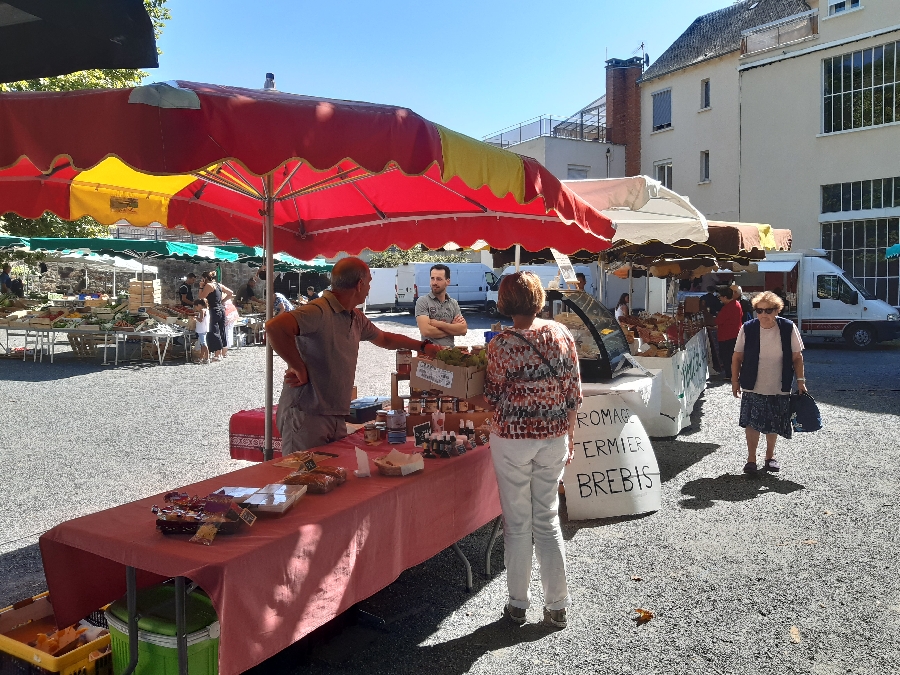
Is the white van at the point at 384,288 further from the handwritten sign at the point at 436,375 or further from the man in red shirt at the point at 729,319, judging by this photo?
the handwritten sign at the point at 436,375

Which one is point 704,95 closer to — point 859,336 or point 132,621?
point 859,336

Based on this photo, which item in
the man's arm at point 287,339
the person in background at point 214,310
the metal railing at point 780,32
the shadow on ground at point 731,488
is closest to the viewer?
the man's arm at point 287,339

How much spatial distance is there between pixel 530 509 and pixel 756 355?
153 inches

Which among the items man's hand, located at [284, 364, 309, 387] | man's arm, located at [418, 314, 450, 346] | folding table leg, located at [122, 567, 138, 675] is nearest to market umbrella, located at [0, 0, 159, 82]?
folding table leg, located at [122, 567, 138, 675]

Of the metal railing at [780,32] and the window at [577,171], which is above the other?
the metal railing at [780,32]

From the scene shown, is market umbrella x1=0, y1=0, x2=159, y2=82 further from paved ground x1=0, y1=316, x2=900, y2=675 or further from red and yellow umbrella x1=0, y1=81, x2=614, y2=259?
paved ground x1=0, y1=316, x2=900, y2=675

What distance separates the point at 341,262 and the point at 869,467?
5805 millimetres

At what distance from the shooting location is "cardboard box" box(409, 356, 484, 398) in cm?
A: 429

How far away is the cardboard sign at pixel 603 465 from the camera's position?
530cm

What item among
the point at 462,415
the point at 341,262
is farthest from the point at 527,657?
the point at 341,262

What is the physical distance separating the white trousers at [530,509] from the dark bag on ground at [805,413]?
3.91m

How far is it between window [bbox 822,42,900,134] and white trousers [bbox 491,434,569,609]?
21522 millimetres

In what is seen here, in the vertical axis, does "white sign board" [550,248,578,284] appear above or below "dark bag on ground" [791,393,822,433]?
above

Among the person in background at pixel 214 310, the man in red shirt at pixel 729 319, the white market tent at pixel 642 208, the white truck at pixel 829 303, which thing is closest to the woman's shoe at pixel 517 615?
the white market tent at pixel 642 208
